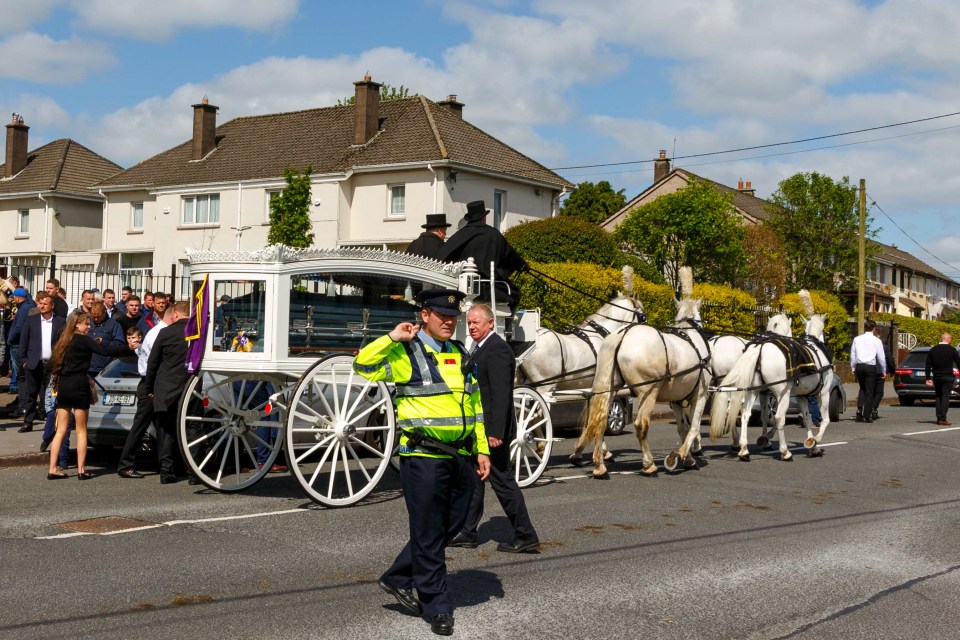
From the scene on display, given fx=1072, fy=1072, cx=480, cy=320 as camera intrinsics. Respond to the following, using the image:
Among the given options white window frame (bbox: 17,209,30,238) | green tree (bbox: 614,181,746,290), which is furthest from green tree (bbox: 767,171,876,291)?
white window frame (bbox: 17,209,30,238)

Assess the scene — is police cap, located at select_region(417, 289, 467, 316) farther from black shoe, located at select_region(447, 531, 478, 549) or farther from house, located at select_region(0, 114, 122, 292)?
house, located at select_region(0, 114, 122, 292)

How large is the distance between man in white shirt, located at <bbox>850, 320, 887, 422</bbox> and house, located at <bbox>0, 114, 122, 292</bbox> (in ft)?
130

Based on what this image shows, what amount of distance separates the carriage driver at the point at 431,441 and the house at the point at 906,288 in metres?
70.0

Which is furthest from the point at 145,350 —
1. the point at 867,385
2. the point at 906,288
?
the point at 906,288

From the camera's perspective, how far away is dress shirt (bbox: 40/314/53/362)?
49.8 feet

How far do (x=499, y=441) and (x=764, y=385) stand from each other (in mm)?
7950

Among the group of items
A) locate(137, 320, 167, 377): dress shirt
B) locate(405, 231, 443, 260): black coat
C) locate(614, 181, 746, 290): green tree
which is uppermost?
locate(614, 181, 746, 290): green tree

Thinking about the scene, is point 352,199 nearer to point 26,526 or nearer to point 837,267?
point 837,267

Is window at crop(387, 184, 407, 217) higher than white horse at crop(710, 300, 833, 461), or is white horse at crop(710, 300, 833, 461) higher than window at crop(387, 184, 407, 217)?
window at crop(387, 184, 407, 217)

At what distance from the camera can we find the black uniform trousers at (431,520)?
5824mm

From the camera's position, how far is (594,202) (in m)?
69.0

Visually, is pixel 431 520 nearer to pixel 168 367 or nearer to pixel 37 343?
pixel 168 367

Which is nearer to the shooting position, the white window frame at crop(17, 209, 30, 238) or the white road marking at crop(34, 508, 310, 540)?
the white road marking at crop(34, 508, 310, 540)

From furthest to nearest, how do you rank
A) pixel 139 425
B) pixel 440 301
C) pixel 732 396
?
pixel 732 396 < pixel 139 425 < pixel 440 301
